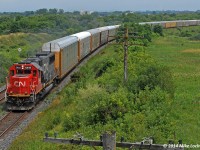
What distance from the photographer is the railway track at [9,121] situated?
75.5 feet

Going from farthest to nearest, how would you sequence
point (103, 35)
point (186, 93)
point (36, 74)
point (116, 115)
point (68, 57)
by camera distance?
point (103, 35), point (68, 57), point (186, 93), point (36, 74), point (116, 115)

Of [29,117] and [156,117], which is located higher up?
[156,117]

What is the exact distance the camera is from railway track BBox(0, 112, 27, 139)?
75.5 ft

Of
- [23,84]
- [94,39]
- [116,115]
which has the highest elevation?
[94,39]

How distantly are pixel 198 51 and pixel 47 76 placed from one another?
4413cm

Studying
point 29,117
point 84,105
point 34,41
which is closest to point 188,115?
point 84,105

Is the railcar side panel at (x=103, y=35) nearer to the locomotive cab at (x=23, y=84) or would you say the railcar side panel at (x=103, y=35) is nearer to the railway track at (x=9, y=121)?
the locomotive cab at (x=23, y=84)

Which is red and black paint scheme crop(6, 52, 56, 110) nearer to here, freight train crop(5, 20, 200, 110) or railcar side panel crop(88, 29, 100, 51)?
freight train crop(5, 20, 200, 110)

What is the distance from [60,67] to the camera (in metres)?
35.1

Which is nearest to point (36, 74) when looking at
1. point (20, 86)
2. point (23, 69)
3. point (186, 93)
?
point (23, 69)

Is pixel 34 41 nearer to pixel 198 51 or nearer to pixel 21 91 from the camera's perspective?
pixel 198 51

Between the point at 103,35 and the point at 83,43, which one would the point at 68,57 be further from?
the point at 103,35

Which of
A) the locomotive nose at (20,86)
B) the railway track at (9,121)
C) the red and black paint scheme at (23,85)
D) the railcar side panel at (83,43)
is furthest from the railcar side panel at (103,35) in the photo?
the railway track at (9,121)

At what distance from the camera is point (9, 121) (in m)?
25.0
